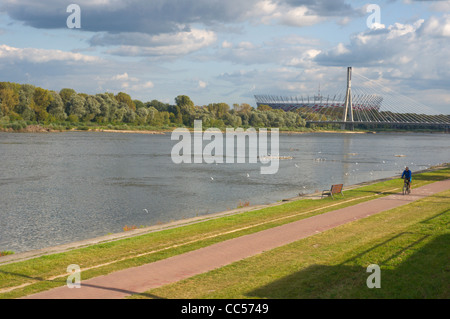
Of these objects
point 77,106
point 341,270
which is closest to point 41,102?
point 77,106

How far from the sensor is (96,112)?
130 metres

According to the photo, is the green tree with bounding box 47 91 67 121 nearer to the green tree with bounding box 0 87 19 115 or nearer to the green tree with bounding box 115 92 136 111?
the green tree with bounding box 0 87 19 115

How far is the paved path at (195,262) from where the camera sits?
9477 millimetres

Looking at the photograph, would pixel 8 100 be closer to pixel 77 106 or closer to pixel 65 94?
pixel 77 106

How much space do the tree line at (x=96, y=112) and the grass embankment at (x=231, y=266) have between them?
110491 millimetres

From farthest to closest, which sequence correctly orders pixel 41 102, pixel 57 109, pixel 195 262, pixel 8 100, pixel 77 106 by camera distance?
pixel 77 106
pixel 57 109
pixel 41 102
pixel 8 100
pixel 195 262

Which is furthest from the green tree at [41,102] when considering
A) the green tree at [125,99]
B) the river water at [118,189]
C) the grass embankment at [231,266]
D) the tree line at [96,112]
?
the grass embankment at [231,266]

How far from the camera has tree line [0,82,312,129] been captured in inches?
4759

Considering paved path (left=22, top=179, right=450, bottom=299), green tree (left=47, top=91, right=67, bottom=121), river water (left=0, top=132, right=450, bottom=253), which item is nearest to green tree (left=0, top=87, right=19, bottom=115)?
green tree (left=47, top=91, right=67, bottom=121)

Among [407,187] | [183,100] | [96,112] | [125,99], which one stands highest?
[183,100]

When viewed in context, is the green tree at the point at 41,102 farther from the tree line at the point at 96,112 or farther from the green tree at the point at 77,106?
the green tree at the point at 77,106

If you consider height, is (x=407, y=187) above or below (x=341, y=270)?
above

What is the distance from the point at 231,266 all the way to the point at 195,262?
0.98m
